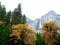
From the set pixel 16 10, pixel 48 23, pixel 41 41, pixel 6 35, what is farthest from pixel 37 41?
pixel 16 10

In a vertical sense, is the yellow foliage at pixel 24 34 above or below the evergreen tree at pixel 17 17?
below

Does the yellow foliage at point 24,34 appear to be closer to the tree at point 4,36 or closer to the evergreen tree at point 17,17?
the tree at point 4,36

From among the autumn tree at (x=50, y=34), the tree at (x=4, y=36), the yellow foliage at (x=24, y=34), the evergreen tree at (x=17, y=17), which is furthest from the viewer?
the evergreen tree at (x=17, y=17)

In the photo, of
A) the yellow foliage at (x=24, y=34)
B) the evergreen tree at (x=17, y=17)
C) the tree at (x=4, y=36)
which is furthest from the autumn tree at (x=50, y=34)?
the evergreen tree at (x=17, y=17)

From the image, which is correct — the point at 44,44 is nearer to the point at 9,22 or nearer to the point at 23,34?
the point at 23,34

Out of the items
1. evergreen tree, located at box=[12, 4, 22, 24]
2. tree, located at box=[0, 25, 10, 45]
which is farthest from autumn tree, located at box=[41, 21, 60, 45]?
evergreen tree, located at box=[12, 4, 22, 24]

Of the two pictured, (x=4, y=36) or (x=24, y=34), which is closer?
(x=4, y=36)

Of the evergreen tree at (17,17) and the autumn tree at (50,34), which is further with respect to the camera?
the evergreen tree at (17,17)

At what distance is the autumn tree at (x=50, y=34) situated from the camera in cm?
7288

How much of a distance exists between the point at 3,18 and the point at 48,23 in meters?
17.8

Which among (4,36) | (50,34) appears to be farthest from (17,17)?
(4,36)

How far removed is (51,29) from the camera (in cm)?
7419

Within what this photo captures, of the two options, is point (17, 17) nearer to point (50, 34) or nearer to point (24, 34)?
point (50, 34)

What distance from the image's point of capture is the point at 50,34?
73062 mm
